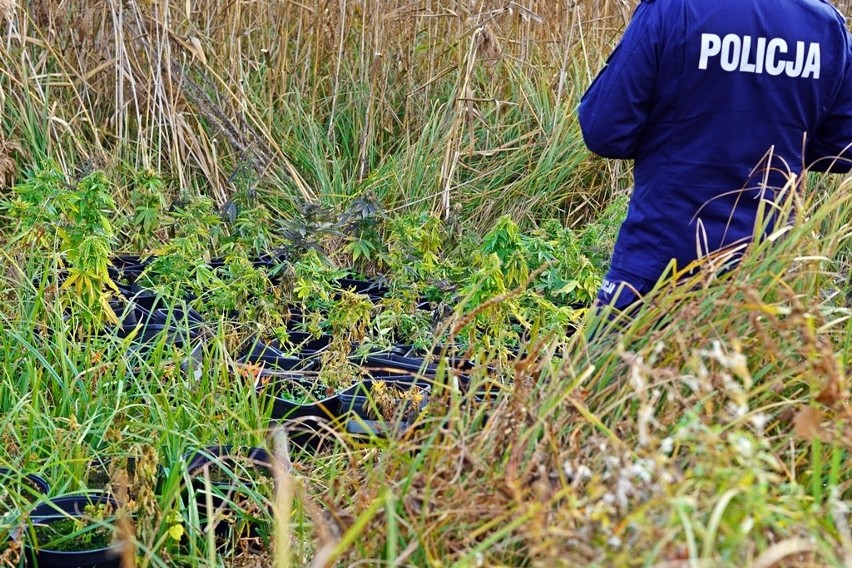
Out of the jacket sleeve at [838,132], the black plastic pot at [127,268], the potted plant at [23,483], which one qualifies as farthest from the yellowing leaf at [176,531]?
the black plastic pot at [127,268]

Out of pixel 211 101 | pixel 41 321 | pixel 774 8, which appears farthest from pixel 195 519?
pixel 211 101

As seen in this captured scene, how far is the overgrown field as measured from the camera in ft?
5.49

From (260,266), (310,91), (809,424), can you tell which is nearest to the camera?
(809,424)

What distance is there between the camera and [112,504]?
2701mm

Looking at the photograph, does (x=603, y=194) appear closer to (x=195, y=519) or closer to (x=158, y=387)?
(x=158, y=387)

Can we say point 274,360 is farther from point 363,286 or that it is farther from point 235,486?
point 235,486

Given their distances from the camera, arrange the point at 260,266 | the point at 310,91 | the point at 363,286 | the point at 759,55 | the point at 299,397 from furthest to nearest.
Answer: the point at 310,91, the point at 363,286, the point at 260,266, the point at 299,397, the point at 759,55

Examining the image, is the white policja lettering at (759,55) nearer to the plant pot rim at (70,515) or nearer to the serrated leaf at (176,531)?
the serrated leaf at (176,531)

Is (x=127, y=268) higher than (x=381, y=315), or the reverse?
(x=381, y=315)

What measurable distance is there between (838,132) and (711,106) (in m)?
0.51

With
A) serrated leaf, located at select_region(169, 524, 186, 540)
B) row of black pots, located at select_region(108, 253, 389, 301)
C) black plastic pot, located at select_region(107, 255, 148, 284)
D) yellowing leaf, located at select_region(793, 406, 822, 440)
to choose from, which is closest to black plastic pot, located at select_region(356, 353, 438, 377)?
row of black pots, located at select_region(108, 253, 389, 301)

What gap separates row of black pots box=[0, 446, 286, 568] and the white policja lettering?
178 centimetres

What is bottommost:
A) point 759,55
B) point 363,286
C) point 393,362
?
point 363,286

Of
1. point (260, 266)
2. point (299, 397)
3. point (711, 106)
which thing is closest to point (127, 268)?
point (260, 266)
